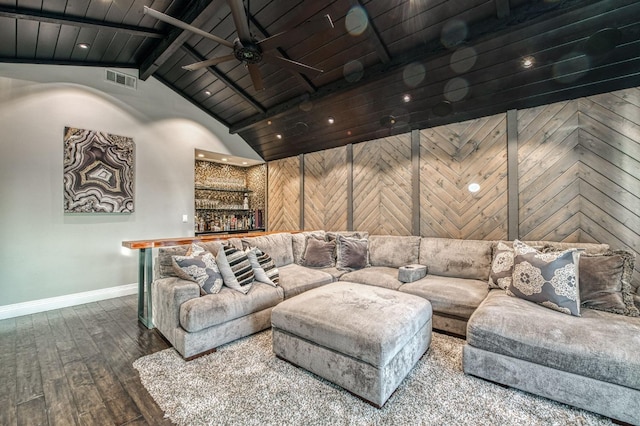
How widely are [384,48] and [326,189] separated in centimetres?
281

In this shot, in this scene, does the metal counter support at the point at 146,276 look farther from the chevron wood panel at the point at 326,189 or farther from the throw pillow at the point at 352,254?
the chevron wood panel at the point at 326,189

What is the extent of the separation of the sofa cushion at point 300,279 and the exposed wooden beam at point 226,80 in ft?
9.50

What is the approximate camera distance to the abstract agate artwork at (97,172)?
152 inches

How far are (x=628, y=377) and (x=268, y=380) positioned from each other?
2.34m

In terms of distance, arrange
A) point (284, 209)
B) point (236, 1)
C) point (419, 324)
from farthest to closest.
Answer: point (284, 209) → point (419, 324) → point (236, 1)

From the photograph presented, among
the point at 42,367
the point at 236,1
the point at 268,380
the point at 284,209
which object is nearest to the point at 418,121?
the point at 236,1

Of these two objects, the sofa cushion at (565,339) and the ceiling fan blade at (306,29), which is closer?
the sofa cushion at (565,339)

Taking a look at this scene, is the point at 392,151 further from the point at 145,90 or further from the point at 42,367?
the point at 42,367

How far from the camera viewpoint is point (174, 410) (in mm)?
1778

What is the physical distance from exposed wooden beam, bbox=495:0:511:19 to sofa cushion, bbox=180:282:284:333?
3.47 metres

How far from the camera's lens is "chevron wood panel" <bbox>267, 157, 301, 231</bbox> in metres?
5.98

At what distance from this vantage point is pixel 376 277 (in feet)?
11.5

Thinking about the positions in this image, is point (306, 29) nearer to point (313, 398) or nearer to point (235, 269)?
point (235, 269)

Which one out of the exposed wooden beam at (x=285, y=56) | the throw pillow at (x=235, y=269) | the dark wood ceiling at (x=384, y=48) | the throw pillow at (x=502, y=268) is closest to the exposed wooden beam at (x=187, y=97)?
the dark wood ceiling at (x=384, y=48)
